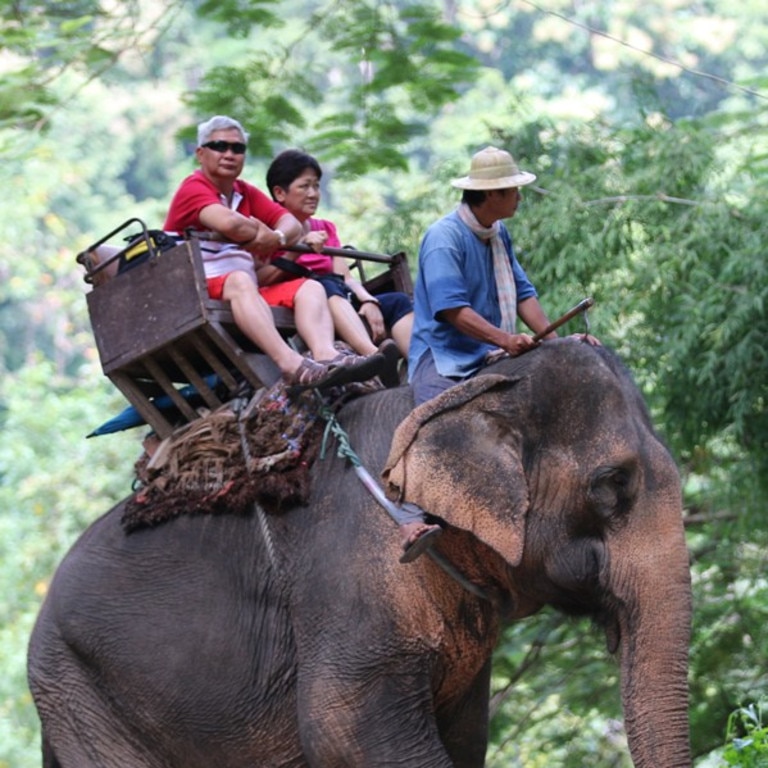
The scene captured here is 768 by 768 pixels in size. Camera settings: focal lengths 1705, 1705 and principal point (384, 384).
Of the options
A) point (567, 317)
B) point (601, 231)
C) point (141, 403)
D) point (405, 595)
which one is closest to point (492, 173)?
point (567, 317)

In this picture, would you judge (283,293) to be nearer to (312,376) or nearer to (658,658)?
(312,376)

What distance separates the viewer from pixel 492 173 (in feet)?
16.8

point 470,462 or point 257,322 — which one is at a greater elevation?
point 257,322

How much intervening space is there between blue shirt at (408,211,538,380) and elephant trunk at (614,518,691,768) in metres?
0.88

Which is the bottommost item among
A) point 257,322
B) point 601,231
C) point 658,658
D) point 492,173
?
point 601,231

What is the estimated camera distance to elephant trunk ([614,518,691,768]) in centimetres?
444

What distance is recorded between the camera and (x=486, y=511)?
473 centimetres

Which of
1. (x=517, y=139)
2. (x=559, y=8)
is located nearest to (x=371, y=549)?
(x=517, y=139)

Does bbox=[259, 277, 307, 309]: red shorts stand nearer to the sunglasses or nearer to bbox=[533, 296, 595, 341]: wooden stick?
the sunglasses

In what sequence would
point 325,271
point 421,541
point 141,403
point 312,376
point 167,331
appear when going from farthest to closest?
point 325,271, point 141,403, point 167,331, point 312,376, point 421,541

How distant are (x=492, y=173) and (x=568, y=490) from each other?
3.31ft

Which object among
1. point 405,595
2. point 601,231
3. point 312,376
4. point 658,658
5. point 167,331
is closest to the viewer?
point 658,658

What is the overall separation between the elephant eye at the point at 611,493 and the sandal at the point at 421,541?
442 millimetres

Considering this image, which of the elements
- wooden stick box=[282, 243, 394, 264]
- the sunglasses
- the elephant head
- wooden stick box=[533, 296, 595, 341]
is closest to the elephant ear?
the elephant head
